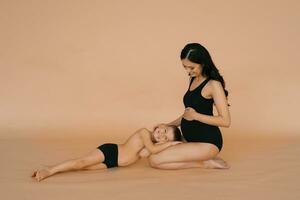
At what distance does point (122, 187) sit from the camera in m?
3.17

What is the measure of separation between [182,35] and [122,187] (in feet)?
8.81

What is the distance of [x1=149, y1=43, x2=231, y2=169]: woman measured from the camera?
3.46 m

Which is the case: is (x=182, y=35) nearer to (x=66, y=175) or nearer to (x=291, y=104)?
(x=291, y=104)

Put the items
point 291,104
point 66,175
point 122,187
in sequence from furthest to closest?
point 291,104 → point 66,175 → point 122,187

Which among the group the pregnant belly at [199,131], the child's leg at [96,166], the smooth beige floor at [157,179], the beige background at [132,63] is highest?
the beige background at [132,63]

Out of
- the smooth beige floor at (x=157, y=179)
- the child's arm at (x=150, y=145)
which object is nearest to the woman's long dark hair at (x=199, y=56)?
the child's arm at (x=150, y=145)

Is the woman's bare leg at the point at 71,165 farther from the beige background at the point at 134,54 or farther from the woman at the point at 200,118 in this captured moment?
the beige background at the point at 134,54

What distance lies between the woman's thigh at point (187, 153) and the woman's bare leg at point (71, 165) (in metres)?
0.45

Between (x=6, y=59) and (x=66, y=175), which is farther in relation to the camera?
(x=6, y=59)

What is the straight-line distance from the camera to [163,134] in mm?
3691

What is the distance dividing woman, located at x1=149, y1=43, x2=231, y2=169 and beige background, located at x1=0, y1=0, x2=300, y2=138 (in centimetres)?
159

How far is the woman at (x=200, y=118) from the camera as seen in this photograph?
3459mm

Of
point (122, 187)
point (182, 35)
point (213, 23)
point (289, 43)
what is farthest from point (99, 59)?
point (122, 187)

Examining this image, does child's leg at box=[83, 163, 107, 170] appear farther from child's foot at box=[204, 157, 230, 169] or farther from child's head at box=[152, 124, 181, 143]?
child's foot at box=[204, 157, 230, 169]
